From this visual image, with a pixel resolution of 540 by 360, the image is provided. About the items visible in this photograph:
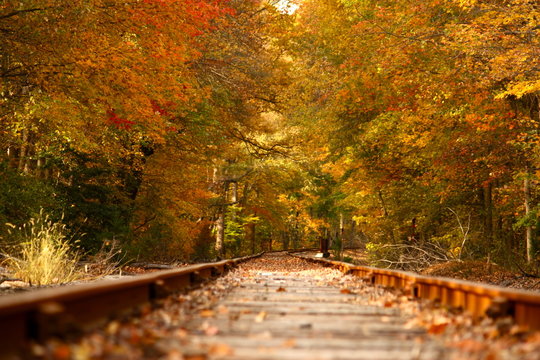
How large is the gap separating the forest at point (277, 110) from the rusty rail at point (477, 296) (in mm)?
7570

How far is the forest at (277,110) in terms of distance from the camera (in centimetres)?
1183

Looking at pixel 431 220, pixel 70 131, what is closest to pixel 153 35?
pixel 70 131

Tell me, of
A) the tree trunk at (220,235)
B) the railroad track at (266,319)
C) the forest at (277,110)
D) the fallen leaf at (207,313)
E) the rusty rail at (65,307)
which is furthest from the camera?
the tree trunk at (220,235)

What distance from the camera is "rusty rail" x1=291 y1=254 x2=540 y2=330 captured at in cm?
405

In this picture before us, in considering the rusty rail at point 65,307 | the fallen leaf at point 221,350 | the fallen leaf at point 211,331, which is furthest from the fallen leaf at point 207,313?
the fallen leaf at point 221,350

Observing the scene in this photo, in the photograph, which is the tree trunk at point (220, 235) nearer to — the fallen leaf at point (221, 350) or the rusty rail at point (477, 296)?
the rusty rail at point (477, 296)

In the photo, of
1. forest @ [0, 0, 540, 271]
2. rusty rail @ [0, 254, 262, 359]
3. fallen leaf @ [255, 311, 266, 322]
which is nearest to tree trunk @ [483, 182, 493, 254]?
forest @ [0, 0, 540, 271]

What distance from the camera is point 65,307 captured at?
366cm

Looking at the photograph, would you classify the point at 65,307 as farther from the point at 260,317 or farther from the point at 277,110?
the point at 277,110

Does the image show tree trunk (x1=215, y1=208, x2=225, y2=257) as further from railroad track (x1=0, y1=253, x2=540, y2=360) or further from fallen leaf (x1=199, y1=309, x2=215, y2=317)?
fallen leaf (x1=199, y1=309, x2=215, y2=317)

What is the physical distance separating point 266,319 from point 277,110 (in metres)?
19.6

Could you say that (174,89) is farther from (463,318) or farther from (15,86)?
(463,318)

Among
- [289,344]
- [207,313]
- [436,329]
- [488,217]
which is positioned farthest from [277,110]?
[289,344]

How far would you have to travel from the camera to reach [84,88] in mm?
11164
